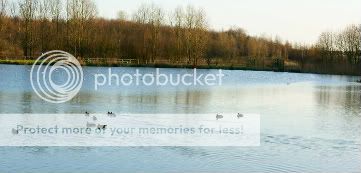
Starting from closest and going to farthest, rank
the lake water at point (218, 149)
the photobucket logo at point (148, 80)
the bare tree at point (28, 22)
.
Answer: the lake water at point (218, 149)
the photobucket logo at point (148, 80)
the bare tree at point (28, 22)

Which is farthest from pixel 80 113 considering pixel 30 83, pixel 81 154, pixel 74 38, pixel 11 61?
pixel 74 38

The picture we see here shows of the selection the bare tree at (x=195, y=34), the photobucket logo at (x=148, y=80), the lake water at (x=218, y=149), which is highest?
the bare tree at (x=195, y=34)

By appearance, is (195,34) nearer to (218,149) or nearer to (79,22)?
(79,22)

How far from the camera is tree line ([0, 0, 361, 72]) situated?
50.2m

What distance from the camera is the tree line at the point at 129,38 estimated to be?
50.2 metres

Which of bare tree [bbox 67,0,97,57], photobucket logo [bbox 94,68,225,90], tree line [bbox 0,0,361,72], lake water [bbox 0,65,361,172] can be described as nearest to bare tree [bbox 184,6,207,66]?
tree line [bbox 0,0,361,72]

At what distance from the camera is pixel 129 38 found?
57.5 metres

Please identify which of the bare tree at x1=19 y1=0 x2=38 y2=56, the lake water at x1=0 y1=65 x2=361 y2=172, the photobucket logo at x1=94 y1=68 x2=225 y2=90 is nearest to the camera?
the lake water at x1=0 y1=65 x2=361 y2=172

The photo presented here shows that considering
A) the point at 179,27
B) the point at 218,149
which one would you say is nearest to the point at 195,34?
the point at 179,27

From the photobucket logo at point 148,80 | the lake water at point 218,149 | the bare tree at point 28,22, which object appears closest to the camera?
the lake water at point 218,149

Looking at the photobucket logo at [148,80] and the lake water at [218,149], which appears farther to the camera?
the photobucket logo at [148,80]

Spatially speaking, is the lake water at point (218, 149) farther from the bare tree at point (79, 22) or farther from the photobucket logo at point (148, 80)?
the bare tree at point (79, 22)

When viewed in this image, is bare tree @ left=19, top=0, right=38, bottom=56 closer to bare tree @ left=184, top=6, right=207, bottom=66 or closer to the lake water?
bare tree @ left=184, top=6, right=207, bottom=66

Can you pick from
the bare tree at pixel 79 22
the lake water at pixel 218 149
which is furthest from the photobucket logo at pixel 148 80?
the bare tree at pixel 79 22
